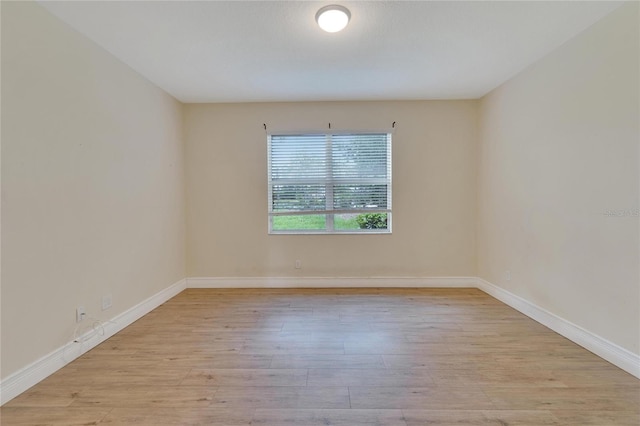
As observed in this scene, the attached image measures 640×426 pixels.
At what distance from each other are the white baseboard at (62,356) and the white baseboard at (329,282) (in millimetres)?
841

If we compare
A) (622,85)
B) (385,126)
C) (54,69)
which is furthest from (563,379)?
(54,69)

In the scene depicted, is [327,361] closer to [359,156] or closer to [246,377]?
[246,377]

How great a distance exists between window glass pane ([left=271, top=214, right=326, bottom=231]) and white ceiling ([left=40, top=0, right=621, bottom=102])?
1.64 metres

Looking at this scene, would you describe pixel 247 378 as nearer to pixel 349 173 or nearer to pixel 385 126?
pixel 349 173

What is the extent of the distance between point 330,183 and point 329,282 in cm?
136

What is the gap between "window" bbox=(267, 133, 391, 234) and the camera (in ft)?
12.5

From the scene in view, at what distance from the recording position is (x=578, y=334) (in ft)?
7.38

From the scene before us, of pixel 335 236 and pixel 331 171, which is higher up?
pixel 331 171

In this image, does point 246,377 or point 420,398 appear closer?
point 420,398

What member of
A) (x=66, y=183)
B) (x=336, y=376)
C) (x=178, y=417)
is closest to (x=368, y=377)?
(x=336, y=376)

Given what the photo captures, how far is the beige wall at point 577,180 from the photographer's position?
6.24ft

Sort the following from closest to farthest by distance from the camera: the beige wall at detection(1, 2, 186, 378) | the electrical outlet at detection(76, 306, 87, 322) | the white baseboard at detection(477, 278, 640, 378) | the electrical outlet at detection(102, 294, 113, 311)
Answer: the beige wall at detection(1, 2, 186, 378), the white baseboard at detection(477, 278, 640, 378), the electrical outlet at detection(76, 306, 87, 322), the electrical outlet at detection(102, 294, 113, 311)

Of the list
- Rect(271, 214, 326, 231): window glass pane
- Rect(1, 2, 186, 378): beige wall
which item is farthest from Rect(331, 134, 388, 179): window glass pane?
Rect(1, 2, 186, 378): beige wall

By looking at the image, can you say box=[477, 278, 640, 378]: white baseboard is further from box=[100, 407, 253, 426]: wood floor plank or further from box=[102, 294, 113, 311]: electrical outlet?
box=[102, 294, 113, 311]: electrical outlet
